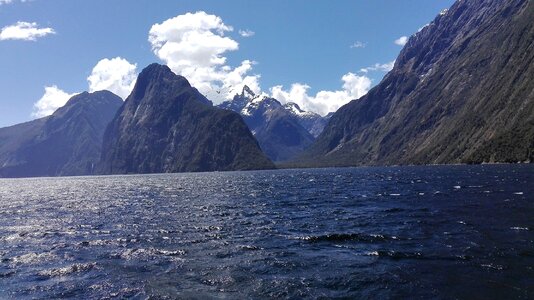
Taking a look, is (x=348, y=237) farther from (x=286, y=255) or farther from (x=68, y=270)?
(x=68, y=270)

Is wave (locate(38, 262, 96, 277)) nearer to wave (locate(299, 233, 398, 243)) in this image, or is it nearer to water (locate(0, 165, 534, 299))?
water (locate(0, 165, 534, 299))

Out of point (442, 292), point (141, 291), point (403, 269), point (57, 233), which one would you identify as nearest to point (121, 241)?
point (57, 233)

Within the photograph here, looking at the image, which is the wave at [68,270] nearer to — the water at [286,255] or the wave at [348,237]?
the water at [286,255]

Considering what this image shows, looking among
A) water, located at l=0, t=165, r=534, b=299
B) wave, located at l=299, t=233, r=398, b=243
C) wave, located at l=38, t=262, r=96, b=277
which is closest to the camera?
water, located at l=0, t=165, r=534, b=299

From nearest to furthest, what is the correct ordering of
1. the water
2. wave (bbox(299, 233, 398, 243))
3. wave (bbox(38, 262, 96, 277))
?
the water < wave (bbox(38, 262, 96, 277)) < wave (bbox(299, 233, 398, 243))

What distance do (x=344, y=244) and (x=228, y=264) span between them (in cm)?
1272

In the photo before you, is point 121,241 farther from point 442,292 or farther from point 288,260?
point 442,292

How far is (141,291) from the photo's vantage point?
30062 mm

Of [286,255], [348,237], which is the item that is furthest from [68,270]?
[348,237]

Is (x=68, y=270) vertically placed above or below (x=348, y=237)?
above

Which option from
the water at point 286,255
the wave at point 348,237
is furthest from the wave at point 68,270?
the wave at point 348,237

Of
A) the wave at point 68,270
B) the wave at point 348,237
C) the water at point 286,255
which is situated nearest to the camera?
the water at point 286,255

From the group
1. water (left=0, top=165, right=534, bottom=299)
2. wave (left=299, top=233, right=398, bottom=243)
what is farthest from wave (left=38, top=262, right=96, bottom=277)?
wave (left=299, top=233, right=398, bottom=243)

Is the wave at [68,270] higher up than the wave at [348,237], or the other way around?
the wave at [68,270]
